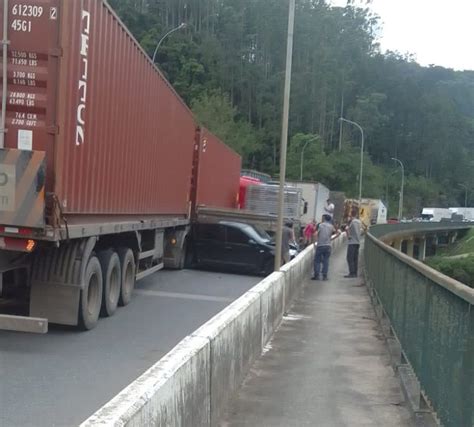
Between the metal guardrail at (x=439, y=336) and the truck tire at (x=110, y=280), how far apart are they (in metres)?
4.60

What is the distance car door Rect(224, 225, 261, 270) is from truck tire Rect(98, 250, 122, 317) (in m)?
7.48

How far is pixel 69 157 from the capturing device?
29.9 feet

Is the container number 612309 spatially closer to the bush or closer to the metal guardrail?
the metal guardrail

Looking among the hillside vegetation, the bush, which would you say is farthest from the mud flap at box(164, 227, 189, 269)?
the hillside vegetation

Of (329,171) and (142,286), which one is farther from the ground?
(329,171)

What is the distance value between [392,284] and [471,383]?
555cm

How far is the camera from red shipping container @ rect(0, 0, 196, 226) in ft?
28.6

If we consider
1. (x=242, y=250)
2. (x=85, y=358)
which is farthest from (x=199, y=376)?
(x=242, y=250)

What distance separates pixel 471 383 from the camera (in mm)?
4270

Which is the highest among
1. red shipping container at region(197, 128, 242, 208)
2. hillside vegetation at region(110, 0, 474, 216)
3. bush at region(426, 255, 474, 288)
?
hillside vegetation at region(110, 0, 474, 216)

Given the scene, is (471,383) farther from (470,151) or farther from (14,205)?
(470,151)

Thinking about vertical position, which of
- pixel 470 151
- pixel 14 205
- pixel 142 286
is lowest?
pixel 142 286

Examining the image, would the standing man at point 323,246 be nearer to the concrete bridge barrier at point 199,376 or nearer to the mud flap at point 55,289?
the concrete bridge barrier at point 199,376

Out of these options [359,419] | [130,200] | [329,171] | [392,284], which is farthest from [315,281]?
[329,171]
